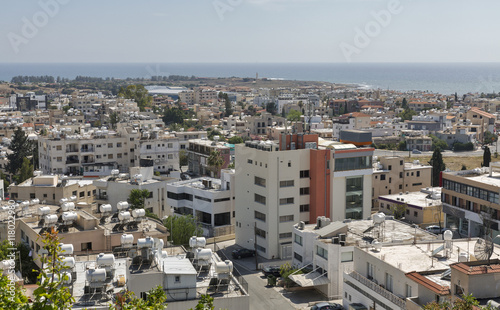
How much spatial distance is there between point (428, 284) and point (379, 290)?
2.55m

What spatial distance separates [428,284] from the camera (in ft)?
46.2

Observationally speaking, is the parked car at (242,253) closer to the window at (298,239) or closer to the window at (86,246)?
the window at (298,239)

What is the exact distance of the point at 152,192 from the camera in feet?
106

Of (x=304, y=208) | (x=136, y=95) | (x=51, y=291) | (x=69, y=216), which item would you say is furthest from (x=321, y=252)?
(x=136, y=95)

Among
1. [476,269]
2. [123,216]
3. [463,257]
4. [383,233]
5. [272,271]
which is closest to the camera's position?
[476,269]

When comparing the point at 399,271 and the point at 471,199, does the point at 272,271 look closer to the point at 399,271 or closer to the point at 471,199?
the point at 399,271

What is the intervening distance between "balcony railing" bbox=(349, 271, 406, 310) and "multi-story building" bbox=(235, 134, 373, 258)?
9343mm

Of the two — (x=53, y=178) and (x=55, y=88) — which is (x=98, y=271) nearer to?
(x=53, y=178)

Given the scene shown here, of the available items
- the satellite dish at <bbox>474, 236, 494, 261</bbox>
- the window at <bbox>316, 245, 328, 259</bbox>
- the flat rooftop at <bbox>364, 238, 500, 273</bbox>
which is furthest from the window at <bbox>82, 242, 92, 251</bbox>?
the satellite dish at <bbox>474, 236, 494, 261</bbox>

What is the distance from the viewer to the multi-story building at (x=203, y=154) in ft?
143

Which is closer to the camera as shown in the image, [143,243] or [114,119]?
[143,243]

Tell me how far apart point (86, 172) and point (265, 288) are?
21247mm

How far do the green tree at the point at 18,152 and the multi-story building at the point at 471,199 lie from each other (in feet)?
97.7

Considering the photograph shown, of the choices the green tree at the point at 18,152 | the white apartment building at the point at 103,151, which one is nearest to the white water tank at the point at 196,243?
the white apartment building at the point at 103,151
